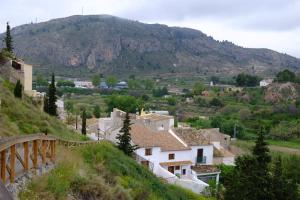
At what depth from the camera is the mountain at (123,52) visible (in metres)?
142

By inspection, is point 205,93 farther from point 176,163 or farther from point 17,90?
point 17,90

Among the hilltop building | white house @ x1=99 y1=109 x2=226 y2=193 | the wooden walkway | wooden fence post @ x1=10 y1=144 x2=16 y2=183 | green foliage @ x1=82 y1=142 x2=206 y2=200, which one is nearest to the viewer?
the wooden walkway

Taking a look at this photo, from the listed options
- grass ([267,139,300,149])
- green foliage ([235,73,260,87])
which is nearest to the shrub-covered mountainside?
grass ([267,139,300,149])

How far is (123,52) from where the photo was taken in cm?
15450

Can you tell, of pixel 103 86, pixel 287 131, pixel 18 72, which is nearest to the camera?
pixel 18 72

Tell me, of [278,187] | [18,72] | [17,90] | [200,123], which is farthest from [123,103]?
[278,187]

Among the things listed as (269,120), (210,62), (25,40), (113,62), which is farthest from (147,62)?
(269,120)

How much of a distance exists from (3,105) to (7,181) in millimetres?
14052

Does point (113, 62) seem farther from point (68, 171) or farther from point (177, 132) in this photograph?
point (68, 171)

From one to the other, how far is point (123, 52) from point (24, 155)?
14836 centimetres

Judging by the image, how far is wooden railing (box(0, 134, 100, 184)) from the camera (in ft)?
19.8

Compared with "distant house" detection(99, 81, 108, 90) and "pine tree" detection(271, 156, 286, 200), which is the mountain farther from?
"pine tree" detection(271, 156, 286, 200)

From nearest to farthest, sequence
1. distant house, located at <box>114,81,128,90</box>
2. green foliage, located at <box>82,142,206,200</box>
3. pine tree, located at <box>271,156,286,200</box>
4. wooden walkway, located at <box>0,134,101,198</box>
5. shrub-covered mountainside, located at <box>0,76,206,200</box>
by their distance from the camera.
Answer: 1. wooden walkway, located at <box>0,134,101,198</box>
2. shrub-covered mountainside, located at <box>0,76,206,200</box>
3. green foliage, located at <box>82,142,206,200</box>
4. pine tree, located at <box>271,156,286,200</box>
5. distant house, located at <box>114,81,128,90</box>

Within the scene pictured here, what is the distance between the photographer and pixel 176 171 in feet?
97.2
